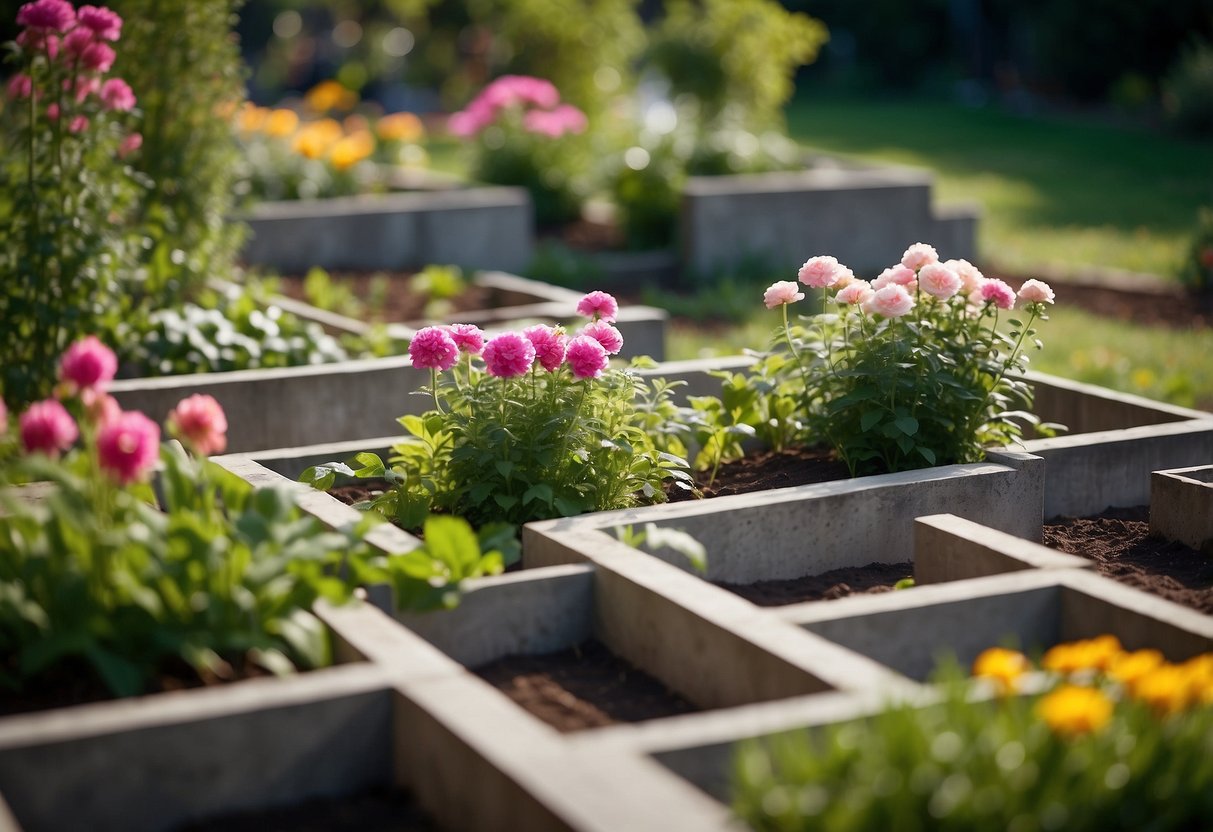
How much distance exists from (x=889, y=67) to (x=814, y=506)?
28.4 meters

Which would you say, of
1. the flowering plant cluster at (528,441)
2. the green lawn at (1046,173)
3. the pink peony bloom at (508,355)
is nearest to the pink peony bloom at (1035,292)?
the flowering plant cluster at (528,441)

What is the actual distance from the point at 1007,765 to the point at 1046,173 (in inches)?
678

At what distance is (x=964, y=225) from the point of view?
12.2 m

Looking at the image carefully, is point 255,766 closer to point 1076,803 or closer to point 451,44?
point 1076,803

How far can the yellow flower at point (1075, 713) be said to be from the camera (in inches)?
106

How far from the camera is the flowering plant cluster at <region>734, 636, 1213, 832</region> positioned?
2641mm

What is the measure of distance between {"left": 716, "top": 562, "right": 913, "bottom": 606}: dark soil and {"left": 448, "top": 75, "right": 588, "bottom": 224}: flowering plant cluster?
866 centimetres

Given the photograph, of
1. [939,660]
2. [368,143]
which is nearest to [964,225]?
[368,143]

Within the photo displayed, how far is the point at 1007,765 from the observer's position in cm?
273

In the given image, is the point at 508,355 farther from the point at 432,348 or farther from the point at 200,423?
the point at 200,423

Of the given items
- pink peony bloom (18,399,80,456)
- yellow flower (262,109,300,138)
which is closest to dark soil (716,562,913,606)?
pink peony bloom (18,399,80,456)

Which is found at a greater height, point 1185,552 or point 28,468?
point 28,468

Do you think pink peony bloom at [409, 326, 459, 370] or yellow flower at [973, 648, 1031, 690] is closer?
yellow flower at [973, 648, 1031, 690]

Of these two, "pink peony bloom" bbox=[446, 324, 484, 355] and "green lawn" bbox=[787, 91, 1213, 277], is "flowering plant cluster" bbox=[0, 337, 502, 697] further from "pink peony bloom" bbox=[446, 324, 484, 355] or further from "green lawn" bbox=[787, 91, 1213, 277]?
"green lawn" bbox=[787, 91, 1213, 277]
